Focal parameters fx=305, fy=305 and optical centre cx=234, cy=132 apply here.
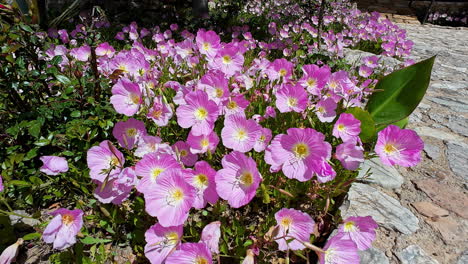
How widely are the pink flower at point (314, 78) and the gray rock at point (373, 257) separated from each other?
0.87 m

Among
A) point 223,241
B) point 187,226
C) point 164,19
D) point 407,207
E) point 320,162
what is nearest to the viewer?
point 320,162

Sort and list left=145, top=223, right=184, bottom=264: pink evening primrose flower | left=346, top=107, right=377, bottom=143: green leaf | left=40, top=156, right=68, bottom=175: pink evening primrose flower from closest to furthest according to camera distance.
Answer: left=145, top=223, right=184, bottom=264: pink evening primrose flower, left=40, top=156, right=68, bottom=175: pink evening primrose flower, left=346, top=107, right=377, bottom=143: green leaf

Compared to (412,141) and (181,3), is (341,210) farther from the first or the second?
(181,3)

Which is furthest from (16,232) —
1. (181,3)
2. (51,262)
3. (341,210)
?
(181,3)

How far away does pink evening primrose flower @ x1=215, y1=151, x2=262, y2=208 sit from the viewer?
1.20 metres

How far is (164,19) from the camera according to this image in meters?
6.11

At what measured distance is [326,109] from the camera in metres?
1.79

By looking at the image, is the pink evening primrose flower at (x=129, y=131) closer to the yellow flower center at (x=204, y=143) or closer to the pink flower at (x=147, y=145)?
the pink flower at (x=147, y=145)

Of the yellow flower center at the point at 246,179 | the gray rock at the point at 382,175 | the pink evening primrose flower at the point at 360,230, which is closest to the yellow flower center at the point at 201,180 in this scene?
the yellow flower center at the point at 246,179

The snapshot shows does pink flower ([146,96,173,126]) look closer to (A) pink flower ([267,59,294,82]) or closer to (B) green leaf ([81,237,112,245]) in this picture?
(B) green leaf ([81,237,112,245])

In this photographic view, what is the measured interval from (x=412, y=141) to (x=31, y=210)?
208cm

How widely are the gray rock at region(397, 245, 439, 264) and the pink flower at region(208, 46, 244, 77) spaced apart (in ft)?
4.29

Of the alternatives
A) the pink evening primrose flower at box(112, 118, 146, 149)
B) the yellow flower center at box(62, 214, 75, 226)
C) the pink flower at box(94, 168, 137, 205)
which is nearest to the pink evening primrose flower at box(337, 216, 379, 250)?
the pink flower at box(94, 168, 137, 205)

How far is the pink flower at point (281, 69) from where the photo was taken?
2006mm
